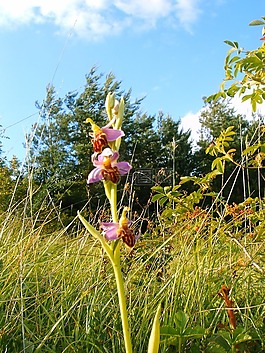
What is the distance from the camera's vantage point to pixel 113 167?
83cm

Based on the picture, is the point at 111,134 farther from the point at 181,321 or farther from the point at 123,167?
the point at 181,321

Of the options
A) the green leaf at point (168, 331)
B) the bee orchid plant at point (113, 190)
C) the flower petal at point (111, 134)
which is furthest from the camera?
the green leaf at point (168, 331)

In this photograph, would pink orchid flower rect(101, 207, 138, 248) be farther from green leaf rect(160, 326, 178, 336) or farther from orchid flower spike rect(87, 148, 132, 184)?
green leaf rect(160, 326, 178, 336)

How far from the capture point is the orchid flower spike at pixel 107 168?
816mm

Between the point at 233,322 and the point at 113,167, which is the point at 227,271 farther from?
the point at 113,167

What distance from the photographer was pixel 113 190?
0.82 m

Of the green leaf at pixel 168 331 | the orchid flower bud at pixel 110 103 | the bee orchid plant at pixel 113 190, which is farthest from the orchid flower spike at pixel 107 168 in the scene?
the green leaf at pixel 168 331

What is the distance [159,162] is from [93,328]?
52.4 ft

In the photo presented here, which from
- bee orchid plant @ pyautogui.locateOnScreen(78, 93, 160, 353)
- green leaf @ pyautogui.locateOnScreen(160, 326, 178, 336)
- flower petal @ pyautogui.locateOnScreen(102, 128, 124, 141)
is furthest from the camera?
green leaf @ pyautogui.locateOnScreen(160, 326, 178, 336)

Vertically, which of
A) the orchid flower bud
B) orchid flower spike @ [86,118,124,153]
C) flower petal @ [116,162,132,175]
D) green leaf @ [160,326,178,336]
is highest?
the orchid flower bud

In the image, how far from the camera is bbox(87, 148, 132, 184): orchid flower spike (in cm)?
82

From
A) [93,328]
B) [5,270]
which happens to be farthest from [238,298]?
[5,270]

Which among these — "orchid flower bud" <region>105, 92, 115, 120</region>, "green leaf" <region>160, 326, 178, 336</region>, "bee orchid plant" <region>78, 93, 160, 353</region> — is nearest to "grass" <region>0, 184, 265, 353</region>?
"green leaf" <region>160, 326, 178, 336</region>

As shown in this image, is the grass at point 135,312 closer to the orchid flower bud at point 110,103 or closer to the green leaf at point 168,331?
the green leaf at point 168,331
